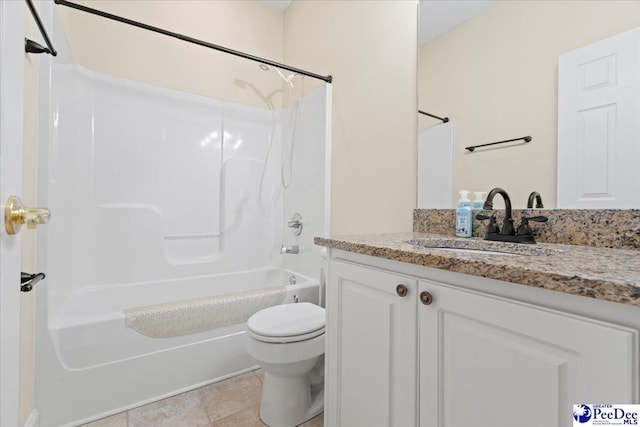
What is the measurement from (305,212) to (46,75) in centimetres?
158

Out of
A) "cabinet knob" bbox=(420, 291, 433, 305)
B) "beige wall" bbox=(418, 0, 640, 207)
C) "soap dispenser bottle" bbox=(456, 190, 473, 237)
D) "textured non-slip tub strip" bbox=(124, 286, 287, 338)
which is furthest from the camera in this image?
"textured non-slip tub strip" bbox=(124, 286, 287, 338)

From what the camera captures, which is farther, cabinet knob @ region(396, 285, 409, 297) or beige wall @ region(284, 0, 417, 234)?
beige wall @ region(284, 0, 417, 234)

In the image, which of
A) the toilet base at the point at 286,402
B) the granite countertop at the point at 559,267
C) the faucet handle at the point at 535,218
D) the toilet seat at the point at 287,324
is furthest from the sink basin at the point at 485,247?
the toilet base at the point at 286,402

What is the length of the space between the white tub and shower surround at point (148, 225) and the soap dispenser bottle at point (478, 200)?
3.31 feet

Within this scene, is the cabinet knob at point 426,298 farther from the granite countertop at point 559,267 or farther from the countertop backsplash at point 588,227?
the countertop backsplash at point 588,227

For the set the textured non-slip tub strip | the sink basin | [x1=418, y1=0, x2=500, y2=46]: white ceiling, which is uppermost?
[x1=418, y1=0, x2=500, y2=46]: white ceiling

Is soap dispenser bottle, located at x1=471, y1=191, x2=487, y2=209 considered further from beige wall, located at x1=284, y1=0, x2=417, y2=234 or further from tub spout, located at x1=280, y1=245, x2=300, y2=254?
tub spout, located at x1=280, y1=245, x2=300, y2=254

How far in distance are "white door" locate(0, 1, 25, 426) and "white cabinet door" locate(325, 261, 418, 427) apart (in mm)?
808

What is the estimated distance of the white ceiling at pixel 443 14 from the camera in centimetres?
125

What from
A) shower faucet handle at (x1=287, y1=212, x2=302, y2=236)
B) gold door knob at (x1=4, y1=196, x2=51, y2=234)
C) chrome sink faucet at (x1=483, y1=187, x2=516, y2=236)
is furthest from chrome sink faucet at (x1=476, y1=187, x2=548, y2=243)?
shower faucet handle at (x1=287, y1=212, x2=302, y2=236)

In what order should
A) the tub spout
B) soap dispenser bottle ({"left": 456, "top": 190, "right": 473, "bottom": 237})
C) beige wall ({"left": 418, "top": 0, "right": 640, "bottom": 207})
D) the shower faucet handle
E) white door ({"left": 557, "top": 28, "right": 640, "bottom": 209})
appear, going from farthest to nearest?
the shower faucet handle → the tub spout → soap dispenser bottle ({"left": 456, "top": 190, "right": 473, "bottom": 237}) → beige wall ({"left": 418, "top": 0, "right": 640, "bottom": 207}) → white door ({"left": 557, "top": 28, "right": 640, "bottom": 209})

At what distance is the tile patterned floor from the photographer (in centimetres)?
138

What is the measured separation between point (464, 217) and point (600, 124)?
1.63 ft

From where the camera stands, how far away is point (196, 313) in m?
1.61
